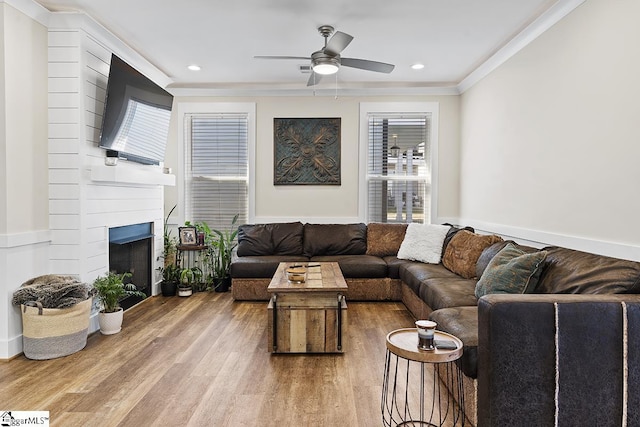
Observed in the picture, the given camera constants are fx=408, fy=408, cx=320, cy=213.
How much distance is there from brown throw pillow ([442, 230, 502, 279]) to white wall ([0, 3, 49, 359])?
3.75m

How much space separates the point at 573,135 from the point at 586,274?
1.18 m

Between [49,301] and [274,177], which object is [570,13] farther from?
[49,301]

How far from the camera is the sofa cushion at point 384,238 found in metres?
5.24

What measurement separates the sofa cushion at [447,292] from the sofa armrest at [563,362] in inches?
45.3

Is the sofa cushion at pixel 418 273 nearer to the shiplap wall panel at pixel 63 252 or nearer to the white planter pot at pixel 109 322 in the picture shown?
the white planter pot at pixel 109 322

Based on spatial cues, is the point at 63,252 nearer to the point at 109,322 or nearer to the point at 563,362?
the point at 109,322

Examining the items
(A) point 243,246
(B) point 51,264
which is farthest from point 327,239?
(B) point 51,264

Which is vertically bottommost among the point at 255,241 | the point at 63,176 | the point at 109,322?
the point at 109,322

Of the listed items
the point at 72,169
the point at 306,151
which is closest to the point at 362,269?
the point at 306,151

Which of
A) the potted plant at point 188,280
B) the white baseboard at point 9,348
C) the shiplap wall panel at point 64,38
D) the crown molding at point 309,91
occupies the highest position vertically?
the crown molding at point 309,91

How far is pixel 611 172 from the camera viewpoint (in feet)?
8.67

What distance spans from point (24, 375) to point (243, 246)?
9.07 ft

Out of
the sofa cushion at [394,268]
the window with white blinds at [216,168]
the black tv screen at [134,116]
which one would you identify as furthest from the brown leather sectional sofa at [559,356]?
the window with white blinds at [216,168]

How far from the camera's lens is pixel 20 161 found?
3.16 metres
